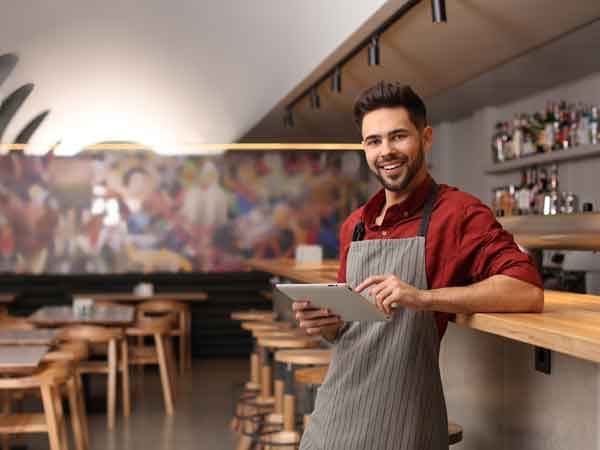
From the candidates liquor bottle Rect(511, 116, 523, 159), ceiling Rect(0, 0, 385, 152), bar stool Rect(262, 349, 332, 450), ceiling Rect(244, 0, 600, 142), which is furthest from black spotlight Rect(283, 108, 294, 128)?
bar stool Rect(262, 349, 332, 450)

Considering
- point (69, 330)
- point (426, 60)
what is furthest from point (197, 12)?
point (69, 330)

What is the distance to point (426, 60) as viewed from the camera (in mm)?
6781

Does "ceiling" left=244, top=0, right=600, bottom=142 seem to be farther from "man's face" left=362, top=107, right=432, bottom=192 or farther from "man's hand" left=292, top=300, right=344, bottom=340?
"man's hand" left=292, top=300, right=344, bottom=340

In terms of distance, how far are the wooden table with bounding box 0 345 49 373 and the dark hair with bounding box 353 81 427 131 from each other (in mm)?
3103

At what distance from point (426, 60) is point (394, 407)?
4.99 m

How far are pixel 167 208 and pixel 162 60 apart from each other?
289cm

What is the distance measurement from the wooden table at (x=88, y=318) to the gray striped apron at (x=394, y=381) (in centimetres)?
550

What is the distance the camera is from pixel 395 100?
216cm

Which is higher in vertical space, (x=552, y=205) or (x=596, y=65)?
(x=596, y=65)

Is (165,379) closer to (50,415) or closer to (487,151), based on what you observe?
(50,415)

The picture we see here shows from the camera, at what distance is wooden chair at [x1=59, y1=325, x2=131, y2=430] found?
678 centimetres

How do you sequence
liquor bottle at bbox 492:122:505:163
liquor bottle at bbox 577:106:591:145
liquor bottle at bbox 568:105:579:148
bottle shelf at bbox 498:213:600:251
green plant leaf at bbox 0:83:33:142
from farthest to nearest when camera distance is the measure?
green plant leaf at bbox 0:83:33:142
liquor bottle at bbox 492:122:505:163
liquor bottle at bbox 568:105:579:148
liquor bottle at bbox 577:106:591:145
bottle shelf at bbox 498:213:600:251

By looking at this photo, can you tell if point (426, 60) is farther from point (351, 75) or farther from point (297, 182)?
point (297, 182)

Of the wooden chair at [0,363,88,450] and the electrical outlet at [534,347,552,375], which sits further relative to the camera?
the wooden chair at [0,363,88,450]
